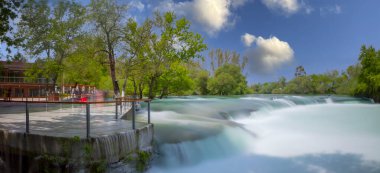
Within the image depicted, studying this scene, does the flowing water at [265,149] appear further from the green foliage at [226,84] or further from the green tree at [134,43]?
the green foliage at [226,84]

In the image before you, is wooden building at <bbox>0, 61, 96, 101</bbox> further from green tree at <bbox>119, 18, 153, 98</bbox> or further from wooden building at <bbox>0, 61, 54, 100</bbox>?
green tree at <bbox>119, 18, 153, 98</bbox>

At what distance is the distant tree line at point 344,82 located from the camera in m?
41.2

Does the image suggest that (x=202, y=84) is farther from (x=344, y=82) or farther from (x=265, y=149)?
(x=265, y=149)

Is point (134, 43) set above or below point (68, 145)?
above

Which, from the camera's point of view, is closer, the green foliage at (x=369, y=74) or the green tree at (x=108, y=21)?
the green tree at (x=108, y=21)

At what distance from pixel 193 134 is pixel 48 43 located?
1725 centimetres

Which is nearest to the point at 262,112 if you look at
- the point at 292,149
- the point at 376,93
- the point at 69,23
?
the point at 292,149

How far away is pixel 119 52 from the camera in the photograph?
20.2m

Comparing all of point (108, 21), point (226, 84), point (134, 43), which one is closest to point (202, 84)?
point (226, 84)

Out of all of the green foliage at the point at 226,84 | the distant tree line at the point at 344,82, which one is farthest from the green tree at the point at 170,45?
the green foliage at the point at 226,84

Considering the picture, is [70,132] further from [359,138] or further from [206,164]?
[359,138]

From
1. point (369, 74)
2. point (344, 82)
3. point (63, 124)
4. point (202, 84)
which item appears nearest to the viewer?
point (63, 124)

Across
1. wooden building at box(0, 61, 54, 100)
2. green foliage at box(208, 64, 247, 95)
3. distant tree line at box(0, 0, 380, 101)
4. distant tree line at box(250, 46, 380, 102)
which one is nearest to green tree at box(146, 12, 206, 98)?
distant tree line at box(0, 0, 380, 101)

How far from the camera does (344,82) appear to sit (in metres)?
58.5
